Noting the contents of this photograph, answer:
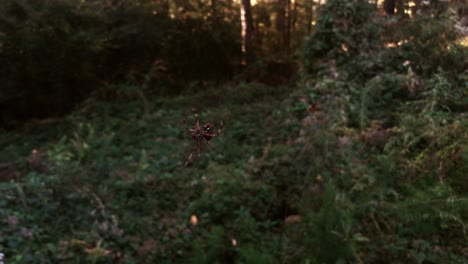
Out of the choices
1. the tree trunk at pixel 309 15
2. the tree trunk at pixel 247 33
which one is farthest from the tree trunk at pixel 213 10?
the tree trunk at pixel 309 15

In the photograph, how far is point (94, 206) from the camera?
226 inches

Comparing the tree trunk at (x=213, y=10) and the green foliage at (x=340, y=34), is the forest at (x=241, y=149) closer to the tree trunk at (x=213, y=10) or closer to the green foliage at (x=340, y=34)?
the green foliage at (x=340, y=34)

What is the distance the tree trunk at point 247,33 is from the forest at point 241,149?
218cm

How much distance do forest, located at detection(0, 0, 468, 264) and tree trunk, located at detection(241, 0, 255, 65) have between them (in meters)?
2.18

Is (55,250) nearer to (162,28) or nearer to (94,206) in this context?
(94,206)

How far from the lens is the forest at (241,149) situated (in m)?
4.75

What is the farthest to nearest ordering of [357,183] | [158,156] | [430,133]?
[158,156] → [430,133] → [357,183]

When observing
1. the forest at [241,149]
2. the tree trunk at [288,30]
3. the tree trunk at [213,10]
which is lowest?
the forest at [241,149]

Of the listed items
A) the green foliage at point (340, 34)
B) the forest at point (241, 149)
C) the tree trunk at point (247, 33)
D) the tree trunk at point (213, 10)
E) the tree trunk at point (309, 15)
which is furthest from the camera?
the tree trunk at point (309, 15)

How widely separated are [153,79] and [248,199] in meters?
8.44

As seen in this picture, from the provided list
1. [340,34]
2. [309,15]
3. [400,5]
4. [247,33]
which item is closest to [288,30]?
[309,15]

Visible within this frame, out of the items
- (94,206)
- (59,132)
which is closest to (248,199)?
(94,206)

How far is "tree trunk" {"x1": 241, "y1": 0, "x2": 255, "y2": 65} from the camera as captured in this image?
45.3 ft

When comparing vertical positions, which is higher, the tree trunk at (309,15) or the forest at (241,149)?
the tree trunk at (309,15)
